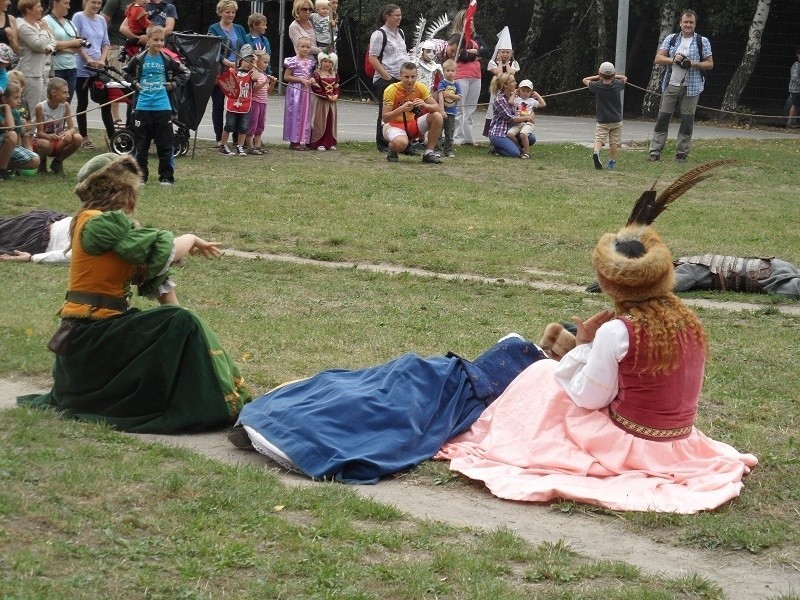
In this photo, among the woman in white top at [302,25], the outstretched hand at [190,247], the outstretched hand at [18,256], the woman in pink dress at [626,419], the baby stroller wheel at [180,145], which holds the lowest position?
the outstretched hand at [18,256]

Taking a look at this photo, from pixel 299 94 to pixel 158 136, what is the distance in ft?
14.4

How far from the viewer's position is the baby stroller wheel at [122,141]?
14500 mm

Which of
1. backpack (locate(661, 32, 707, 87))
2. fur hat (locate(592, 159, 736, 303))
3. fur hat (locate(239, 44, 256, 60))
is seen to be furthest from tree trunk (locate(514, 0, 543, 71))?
fur hat (locate(592, 159, 736, 303))

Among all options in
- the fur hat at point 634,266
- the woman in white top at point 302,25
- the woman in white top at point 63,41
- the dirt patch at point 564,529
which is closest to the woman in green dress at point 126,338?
the dirt patch at point 564,529

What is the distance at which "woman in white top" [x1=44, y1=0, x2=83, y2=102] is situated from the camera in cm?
1491

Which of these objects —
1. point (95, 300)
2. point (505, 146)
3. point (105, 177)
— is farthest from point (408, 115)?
point (95, 300)

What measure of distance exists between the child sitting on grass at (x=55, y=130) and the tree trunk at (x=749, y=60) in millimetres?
18653

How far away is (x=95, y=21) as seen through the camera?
52.3ft

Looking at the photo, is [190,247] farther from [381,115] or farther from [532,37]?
[532,37]

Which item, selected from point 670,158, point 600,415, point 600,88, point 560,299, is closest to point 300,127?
point 600,88

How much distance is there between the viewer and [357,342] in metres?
7.59

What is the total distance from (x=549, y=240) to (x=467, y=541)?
24.0ft

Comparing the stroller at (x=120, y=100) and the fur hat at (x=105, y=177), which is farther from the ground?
the fur hat at (x=105, y=177)

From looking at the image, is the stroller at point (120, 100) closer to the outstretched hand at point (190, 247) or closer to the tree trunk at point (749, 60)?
the outstretched hand at point (190, 247)
